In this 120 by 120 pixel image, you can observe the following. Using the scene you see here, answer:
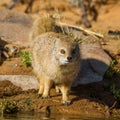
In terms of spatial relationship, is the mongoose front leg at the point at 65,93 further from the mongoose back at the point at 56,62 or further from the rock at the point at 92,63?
the rock at the point at 92,63

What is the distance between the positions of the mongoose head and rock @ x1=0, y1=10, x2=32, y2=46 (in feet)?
8.48

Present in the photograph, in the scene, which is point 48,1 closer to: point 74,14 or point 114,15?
point 74,14

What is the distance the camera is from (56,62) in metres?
9.64

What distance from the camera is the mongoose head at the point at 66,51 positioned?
9367 millimetres

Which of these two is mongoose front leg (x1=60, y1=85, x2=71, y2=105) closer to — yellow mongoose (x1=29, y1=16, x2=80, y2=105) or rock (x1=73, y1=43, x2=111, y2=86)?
yellow mongoose (x1=29, y1=16, x2=80, y2=105)

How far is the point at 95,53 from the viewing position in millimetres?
11609

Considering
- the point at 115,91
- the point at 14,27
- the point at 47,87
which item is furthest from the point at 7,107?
the point at 14,27

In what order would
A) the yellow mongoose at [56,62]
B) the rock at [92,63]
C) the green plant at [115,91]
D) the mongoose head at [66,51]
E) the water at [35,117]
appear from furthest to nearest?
the rock at [92,63] < the green plant at [115,91] < the yellow mongoose at [56,62] < the mongoose head at [66,51] < the water at [35,117]

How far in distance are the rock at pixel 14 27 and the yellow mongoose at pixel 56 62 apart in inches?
74.9

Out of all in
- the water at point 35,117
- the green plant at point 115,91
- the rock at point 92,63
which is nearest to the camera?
the water at point 35,117

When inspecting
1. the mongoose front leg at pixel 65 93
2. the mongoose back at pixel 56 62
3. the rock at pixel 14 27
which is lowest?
the mongoose front leg at pixel 65 93

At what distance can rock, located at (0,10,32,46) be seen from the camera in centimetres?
1234

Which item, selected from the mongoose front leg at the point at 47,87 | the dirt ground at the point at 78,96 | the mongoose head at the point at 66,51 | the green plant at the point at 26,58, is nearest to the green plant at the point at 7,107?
the dirt ground at the point at 78,96

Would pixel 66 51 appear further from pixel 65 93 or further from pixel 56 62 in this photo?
pixel 65 93
